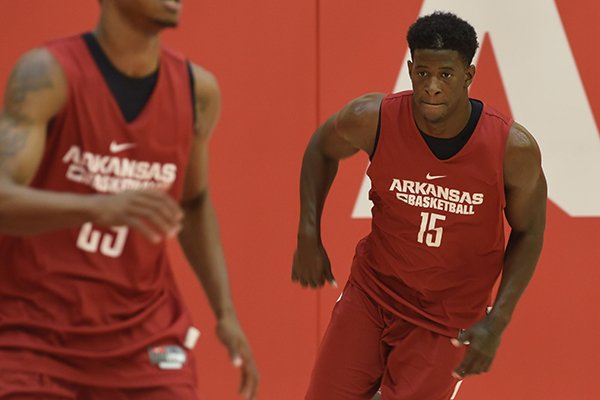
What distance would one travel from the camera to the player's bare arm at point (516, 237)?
3816 millimetres

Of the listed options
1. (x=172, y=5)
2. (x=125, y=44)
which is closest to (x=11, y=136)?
(x=125, y=44)

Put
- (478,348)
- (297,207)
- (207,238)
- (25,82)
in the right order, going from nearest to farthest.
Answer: (25,82), (207,238), (478,348), (297,207)

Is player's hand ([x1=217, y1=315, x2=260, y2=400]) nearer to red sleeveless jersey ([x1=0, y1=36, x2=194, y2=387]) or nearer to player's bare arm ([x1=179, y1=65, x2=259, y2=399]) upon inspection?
player's bare arm ([x1=179, y1=65, x2=259, y2=399])

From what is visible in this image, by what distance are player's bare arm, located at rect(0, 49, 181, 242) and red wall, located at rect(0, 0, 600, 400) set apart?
2.50 metres

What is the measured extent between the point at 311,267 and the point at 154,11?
1.65 meters

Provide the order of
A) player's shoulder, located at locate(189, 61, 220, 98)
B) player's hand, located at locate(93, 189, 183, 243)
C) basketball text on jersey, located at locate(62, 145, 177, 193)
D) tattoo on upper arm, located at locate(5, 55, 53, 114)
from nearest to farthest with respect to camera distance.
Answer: player's hand, located at locate(93, 189, 183, 243), tattoo on upper arm, located at locate(5, 55, 53, 114), basketball text on jersey, located at locate(62, 145, 177, 193), player's shoulder, located at locate(189, 61, 220, 98)

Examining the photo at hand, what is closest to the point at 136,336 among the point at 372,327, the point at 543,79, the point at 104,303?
the point at 104,303

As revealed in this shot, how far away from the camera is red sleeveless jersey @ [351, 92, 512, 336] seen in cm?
388

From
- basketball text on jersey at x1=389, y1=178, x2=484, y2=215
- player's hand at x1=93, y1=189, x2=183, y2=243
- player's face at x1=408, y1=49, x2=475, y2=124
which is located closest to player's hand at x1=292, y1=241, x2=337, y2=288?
basketball text on jersey at x1=389, y1=178, x2=484, y2=215

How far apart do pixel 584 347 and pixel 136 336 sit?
2987mm

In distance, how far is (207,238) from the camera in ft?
9.68

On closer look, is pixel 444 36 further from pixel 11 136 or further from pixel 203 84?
pixel 11 136

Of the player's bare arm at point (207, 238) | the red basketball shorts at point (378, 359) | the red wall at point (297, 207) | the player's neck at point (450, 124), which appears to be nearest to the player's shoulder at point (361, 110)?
the player's neck at point (450, 124)

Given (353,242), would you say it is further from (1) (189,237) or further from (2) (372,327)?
(1) (189,237)
